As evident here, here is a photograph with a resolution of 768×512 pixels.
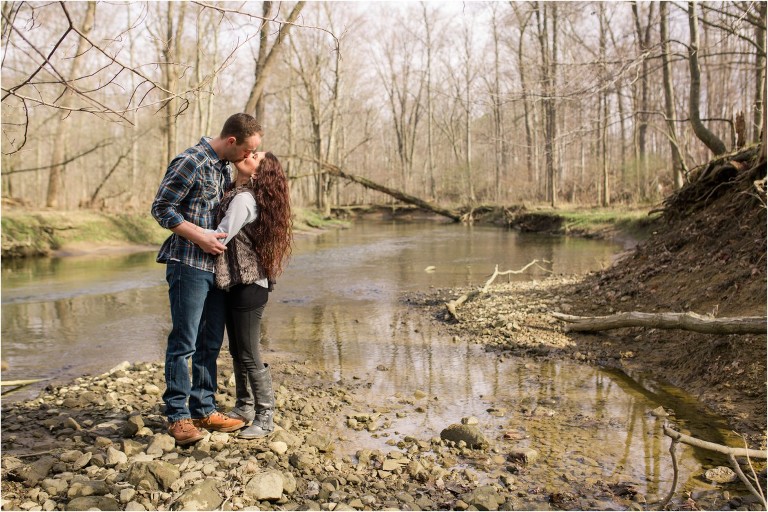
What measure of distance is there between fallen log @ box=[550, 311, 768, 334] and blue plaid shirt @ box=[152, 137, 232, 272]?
14.2ft

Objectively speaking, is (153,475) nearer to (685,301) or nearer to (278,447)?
(278,447)

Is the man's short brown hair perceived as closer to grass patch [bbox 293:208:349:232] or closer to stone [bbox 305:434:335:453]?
stone [bbox 305:434:335:453]

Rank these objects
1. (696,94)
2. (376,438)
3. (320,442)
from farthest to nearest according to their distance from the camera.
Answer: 1. (696,94)
2. (376,438)
3. (320,442)

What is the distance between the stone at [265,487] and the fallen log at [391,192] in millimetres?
25896

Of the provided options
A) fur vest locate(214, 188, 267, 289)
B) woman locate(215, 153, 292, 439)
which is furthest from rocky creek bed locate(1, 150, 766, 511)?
fur vest locate(214, 188, 267, 289)

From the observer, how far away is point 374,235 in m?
26.5

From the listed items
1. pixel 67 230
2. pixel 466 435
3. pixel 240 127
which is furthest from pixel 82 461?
pixel 67 230

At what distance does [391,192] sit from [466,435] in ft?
89.7

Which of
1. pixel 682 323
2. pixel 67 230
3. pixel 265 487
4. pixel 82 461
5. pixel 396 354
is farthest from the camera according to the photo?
pixel 67 230

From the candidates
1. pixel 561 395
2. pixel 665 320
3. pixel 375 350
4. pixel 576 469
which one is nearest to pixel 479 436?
pixel 576 469

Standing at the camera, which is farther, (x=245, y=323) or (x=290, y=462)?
(x=245, y=323)

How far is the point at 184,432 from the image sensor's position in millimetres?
3850

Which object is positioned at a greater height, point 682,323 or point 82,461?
point 682,323

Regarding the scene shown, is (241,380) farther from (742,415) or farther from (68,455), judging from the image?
(742,415)
